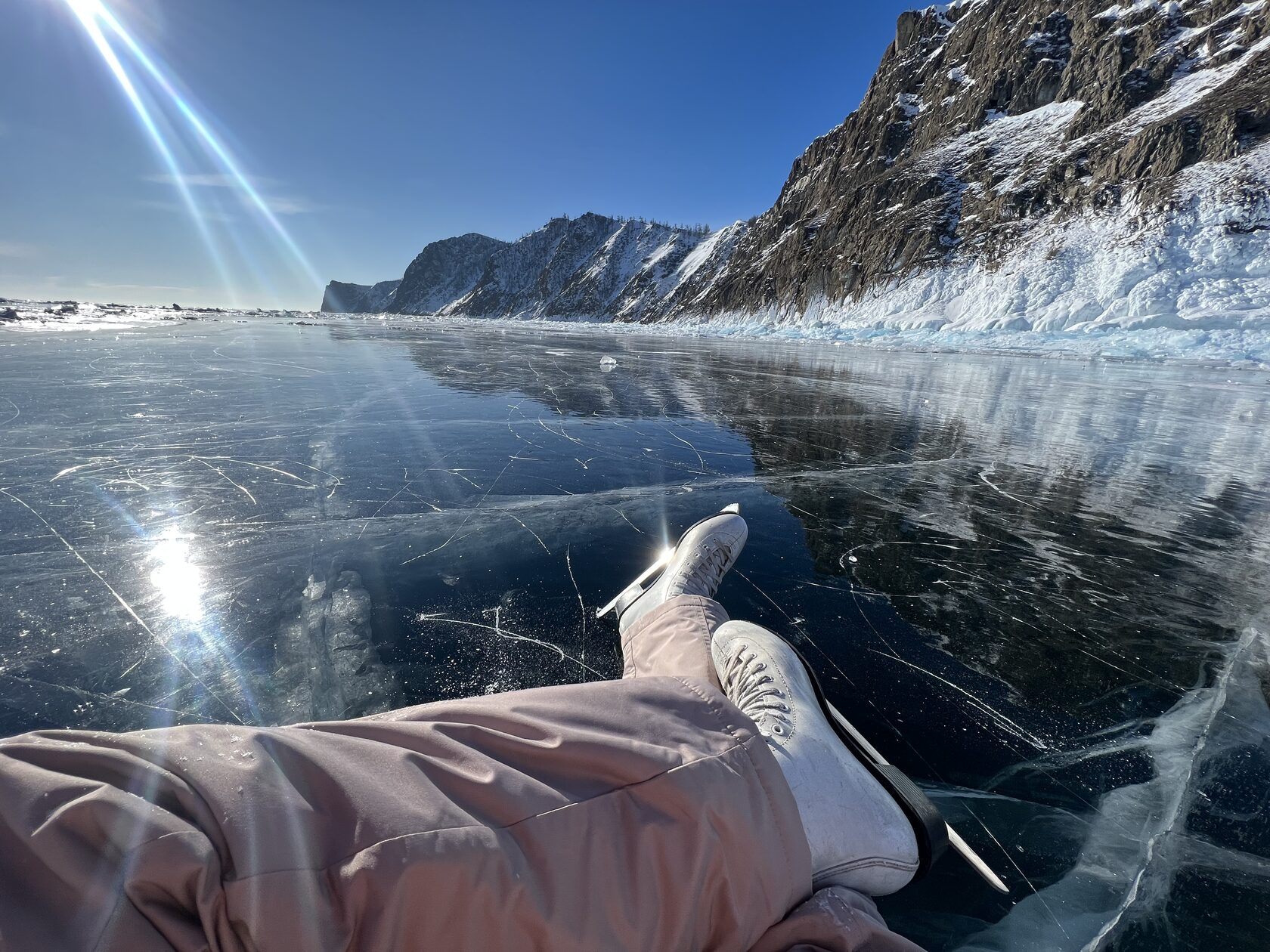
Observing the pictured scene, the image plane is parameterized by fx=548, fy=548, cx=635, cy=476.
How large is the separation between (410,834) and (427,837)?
3cm

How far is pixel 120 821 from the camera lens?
2.97ft

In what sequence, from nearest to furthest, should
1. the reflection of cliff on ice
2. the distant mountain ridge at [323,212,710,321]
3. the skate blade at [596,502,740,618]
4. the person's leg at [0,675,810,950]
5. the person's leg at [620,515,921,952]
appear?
1. the person's leg at [0,675,810,950]
2. the person's leg at [620,515,921,952]
3. the reflection of cliff on ice
4. the skate blade at [596,502,740,618]
5. the distant mountain ridge at [323,212,710,321]

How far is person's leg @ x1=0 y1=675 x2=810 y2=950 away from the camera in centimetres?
87

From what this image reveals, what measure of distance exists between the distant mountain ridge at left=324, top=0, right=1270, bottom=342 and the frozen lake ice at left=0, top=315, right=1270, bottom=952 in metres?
29.0

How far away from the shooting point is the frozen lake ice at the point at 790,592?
1.85m

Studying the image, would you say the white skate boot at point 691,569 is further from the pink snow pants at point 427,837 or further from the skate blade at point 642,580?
the pink snow pants at point 427,837

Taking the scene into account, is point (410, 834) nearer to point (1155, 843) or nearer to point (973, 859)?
point (973, 859)

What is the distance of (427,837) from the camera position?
1.01m

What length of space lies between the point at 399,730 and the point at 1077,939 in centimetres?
193

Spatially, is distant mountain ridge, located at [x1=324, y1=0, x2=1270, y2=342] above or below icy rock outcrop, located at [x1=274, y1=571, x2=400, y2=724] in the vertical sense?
above

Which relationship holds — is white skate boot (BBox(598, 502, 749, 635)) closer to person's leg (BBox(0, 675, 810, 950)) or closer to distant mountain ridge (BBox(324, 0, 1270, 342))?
person's leg (BBox(0, 675, 810, 950))

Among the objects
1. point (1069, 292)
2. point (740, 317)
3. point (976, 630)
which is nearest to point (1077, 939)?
point (976, 630)

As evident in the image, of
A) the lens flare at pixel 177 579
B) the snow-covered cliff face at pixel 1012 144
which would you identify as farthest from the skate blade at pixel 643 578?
the snow-covered cliff face at pixel 1012 144

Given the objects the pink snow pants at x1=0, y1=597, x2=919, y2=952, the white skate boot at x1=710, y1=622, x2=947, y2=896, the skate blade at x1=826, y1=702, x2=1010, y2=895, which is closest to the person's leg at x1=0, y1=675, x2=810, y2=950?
the pink snow pants at x1=0, y1=597, x2=919, y2=952
